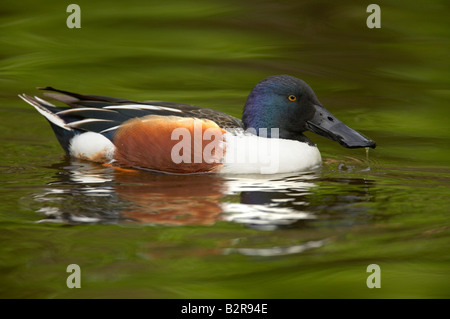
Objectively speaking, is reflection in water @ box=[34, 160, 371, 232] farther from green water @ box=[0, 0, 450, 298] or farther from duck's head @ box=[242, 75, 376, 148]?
duck's head @ box=[242, 75, 376, 148]

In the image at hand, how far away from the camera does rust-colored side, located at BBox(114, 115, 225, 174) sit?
6.55 metres

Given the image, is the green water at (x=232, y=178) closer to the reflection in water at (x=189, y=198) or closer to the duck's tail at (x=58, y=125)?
the reflection in water at (x=189, y=198)

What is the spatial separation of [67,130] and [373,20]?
4.75 m

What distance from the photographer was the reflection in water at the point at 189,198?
5359 millimetres

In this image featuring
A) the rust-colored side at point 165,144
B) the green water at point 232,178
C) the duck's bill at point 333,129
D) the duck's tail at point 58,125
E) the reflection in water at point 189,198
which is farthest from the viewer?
Result: the duck's tail at point 58,125

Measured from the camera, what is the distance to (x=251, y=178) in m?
6.47

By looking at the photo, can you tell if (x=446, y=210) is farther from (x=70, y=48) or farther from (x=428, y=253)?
(x=70, y=48)

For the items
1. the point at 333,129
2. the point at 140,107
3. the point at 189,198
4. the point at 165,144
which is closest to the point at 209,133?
the point at 165,144

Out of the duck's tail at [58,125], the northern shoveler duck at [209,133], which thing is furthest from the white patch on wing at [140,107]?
the duck's tail at [58,125]

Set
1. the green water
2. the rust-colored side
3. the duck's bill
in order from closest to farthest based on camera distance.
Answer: the green water < the rust-colored side < the duck's bill

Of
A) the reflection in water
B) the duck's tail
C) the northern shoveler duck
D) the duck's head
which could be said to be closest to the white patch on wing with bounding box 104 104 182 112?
the northern shoveler duck

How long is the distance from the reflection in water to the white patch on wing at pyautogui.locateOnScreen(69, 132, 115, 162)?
17 centimetres

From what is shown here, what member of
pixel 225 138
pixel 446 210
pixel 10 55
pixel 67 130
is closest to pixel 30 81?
pixel 10 55

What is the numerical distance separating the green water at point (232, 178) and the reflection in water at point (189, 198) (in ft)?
0.07
